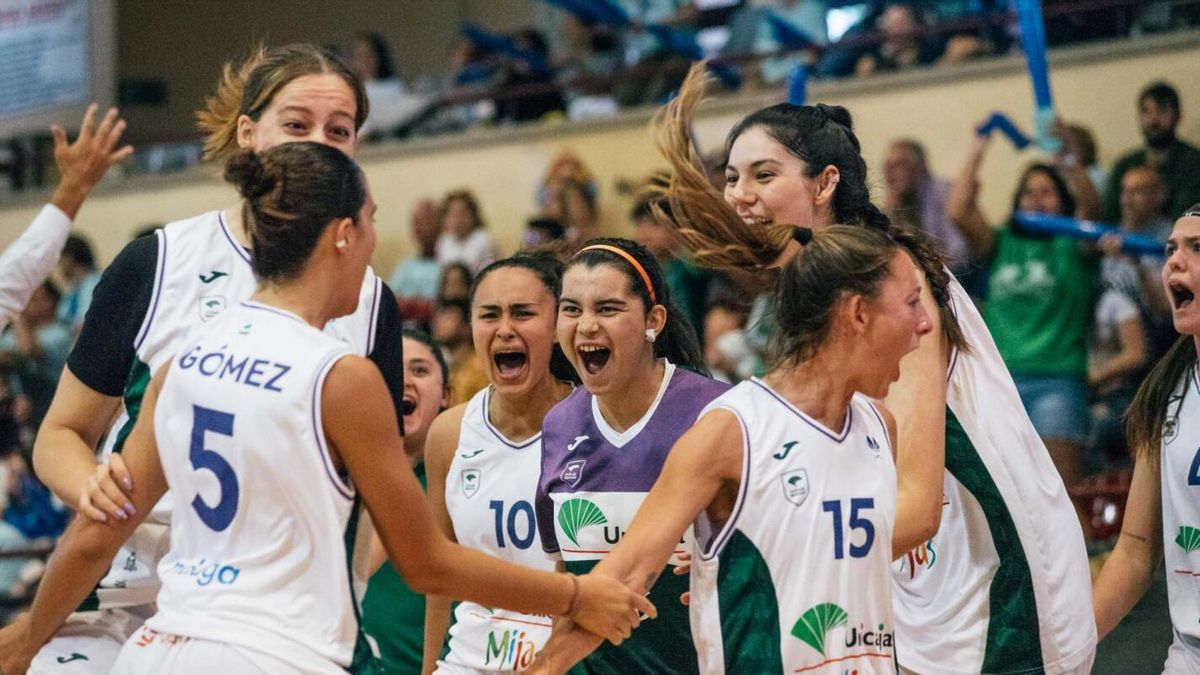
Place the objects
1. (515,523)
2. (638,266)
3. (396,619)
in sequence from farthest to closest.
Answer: (396,619) → (515,523) → (638,266)

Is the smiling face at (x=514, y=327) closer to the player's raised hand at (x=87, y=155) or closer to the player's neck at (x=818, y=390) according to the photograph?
the player's raised hand at (x=87, y=155)

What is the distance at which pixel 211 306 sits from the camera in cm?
392

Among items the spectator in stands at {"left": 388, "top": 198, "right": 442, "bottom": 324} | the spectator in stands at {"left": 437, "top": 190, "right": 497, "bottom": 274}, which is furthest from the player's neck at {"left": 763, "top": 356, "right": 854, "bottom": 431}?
the spectator in stands at {"left": 437, "top": 190, "right": 497, "bottom": 274}

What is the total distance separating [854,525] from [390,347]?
1.21m

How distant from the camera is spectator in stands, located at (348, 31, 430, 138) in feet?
43.2

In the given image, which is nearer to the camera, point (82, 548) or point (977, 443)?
point (82, 548)

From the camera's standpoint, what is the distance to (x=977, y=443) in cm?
394

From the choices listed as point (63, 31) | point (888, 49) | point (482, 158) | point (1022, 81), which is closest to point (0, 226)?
point (63, 31)

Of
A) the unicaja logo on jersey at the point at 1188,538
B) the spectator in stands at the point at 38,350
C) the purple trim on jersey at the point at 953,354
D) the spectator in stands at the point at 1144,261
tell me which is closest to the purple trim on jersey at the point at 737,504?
the purple trim on jersey at the point at 953,354

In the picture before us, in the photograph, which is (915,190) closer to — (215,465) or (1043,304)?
(1043,304)

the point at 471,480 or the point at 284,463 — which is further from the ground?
the point at 284,463

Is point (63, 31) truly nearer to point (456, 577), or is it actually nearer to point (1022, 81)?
point (1022, 81)

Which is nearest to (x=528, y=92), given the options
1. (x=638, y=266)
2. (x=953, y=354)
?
(x=638, y=266)

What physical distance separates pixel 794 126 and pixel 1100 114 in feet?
19.3
